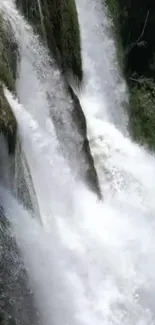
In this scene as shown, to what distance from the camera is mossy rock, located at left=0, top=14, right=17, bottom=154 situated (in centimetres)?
711

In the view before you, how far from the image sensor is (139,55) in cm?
1348

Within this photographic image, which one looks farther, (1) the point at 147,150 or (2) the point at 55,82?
(1) the point at 147,150

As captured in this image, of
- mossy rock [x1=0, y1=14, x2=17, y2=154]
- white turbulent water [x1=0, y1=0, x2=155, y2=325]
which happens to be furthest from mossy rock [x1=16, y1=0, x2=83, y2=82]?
mossy rock [x1=0, y1=14, x2=17, y2=154]

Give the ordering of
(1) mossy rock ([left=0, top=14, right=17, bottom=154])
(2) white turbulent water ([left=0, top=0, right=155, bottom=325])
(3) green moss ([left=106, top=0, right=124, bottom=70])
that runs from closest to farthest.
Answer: (1) mossy rock ([left=0, top=14, right=17, bottom=154]) → (2) white turbulent water ([left=0, top=0, right=155, bottom=325]) → (3) green moss ([left=106, top=0, right=124, bottom=70])

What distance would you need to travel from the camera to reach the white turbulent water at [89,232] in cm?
771

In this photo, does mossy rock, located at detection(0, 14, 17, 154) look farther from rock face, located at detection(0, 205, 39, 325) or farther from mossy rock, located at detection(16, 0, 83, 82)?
mossy rock, located at detection(16, 0, 83, 82)

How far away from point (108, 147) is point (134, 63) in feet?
9.53

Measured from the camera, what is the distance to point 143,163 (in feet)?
A: 39.8

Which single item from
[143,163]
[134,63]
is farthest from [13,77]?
[134,63]

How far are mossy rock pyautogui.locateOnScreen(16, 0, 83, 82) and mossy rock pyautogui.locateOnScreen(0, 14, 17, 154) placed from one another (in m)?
1.14

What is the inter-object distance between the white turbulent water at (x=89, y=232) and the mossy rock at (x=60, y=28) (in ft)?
1.94

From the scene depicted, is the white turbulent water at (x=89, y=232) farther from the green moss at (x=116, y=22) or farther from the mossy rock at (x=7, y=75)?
the green moss at (x=116, y=22)

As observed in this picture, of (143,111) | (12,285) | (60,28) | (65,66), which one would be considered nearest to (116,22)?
(143,111)

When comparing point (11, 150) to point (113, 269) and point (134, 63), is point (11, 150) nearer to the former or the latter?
point (113, 269)
